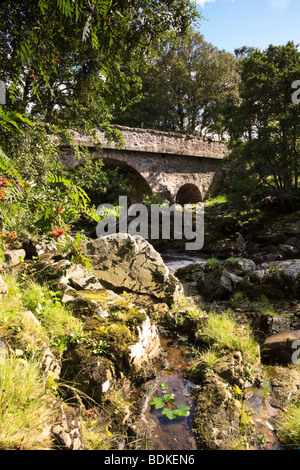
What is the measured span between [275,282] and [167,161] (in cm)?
1188

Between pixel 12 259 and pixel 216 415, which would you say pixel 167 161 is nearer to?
pixel 12 259

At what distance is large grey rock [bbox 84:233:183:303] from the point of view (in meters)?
4.63

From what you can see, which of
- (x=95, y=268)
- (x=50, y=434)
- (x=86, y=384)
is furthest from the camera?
(x=95, y=268)

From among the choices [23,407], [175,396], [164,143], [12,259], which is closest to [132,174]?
[164,143]

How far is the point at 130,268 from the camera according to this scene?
4.76 m

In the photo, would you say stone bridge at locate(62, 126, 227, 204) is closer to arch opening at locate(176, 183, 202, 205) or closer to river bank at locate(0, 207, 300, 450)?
arch opening at locate(176, 183, 202, 205)

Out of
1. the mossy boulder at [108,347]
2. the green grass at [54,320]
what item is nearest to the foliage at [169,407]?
the mossy boulder at [108,347]

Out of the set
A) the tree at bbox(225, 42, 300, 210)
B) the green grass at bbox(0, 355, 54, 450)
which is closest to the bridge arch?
the tree at bbox(225, 42, 300, 210)

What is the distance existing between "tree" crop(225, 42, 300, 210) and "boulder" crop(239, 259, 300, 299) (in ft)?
18.9

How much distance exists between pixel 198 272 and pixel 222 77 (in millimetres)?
21873

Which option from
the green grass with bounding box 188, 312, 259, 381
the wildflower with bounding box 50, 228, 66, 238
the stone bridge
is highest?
the stone bridge
